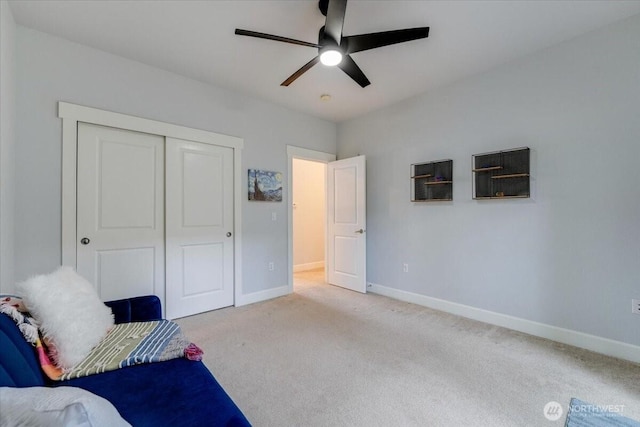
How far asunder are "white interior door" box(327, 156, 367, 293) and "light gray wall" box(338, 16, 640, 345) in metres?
0.62

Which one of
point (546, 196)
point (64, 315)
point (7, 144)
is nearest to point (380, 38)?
point (546, 196)

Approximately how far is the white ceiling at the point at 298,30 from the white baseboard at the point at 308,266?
11.8ft

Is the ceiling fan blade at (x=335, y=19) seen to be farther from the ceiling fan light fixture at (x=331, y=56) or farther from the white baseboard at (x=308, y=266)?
the white baseboard at (x=308, y=266)

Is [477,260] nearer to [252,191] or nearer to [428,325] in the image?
[428,325]

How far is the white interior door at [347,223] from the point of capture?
13.2 ft

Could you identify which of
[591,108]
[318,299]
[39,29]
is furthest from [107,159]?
[591,108]

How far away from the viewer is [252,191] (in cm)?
362

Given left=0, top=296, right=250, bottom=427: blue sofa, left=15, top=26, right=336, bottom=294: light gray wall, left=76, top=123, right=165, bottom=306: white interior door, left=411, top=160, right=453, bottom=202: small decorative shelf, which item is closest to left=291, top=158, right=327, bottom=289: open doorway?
left=15, top=26, right=336, bottom=294: light gray wall

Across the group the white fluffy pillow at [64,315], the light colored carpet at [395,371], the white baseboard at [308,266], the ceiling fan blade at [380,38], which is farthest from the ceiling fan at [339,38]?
the white baseboard at [308,266]

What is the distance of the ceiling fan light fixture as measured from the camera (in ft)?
6.47

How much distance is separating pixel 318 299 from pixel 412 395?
2.06 m

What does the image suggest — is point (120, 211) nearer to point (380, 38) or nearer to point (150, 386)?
point (150, 386)

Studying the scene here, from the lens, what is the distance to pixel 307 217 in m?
5.90

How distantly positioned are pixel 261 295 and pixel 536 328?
2.99 meters
